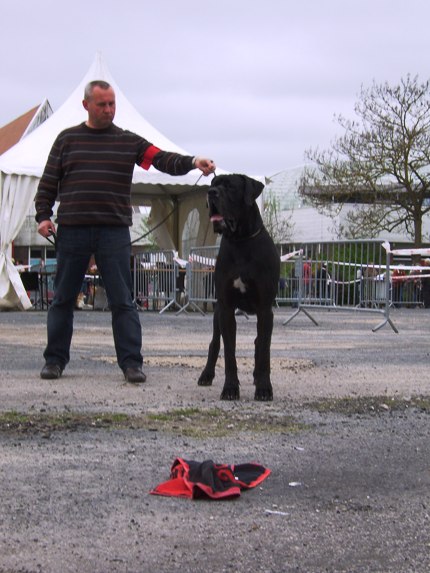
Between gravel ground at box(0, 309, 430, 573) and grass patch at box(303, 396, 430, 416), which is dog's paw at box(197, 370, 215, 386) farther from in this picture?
grass patch at box(303, 396, 430, 416)

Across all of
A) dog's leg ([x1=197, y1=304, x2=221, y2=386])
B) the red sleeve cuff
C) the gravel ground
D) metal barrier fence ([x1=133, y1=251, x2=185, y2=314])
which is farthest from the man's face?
metal barrier fence ([x1=133, y1=251, x2=185, y2=314])

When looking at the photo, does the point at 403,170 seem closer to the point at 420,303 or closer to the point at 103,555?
the point at 420,303

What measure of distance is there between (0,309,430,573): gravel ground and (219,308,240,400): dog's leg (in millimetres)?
105

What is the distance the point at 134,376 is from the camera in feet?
22.1

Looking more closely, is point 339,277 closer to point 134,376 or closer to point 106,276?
point 106,276

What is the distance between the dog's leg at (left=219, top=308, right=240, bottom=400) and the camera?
5.99 m

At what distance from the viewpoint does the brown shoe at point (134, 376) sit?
6.73 metres

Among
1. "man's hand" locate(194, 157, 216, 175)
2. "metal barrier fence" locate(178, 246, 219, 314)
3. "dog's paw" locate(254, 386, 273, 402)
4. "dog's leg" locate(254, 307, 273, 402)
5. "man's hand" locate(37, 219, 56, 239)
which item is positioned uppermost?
"man's hand" locate(194, 157, 216, 175)

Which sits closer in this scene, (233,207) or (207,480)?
(207,480)

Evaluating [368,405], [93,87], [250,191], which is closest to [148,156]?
[93,87]

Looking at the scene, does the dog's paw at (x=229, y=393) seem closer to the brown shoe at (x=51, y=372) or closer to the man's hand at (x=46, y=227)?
the brown shoe at (x=51, y=372)

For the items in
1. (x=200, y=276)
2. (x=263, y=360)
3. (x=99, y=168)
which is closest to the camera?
(x=263, y=360)

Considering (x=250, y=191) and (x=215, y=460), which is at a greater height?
(x=250, y=191)

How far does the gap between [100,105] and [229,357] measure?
199 cm
